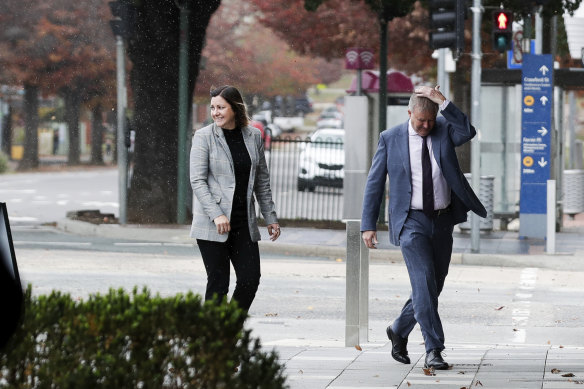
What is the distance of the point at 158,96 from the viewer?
2050 cm

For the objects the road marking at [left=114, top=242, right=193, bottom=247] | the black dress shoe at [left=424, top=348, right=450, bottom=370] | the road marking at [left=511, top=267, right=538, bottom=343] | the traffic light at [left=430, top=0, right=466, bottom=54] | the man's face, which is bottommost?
the road marking at [left=511, top=267, right=538, bottom=343]

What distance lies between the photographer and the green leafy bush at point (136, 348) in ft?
13.0

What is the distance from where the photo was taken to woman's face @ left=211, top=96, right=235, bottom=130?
6.88 m

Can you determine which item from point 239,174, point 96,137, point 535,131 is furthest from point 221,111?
point 96,137

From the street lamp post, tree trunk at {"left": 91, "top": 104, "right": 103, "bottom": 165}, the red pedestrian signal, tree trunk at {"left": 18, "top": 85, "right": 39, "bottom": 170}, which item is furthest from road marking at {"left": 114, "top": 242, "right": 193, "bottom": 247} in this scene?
tree trunk at {"left": 18, "top": 85, "right": 39, "bottom": 170}

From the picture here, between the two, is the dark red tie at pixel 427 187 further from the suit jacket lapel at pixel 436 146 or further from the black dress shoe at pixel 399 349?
the black dress shoe at pixel 399 349

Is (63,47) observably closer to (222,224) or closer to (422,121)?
(422,121)

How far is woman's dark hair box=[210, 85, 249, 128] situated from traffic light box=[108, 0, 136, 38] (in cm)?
1333

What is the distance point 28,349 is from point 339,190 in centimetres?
2489

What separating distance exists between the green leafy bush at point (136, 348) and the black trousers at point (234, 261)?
278cm

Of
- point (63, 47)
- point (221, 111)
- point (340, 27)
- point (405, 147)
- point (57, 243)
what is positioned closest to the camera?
point (221, 111)

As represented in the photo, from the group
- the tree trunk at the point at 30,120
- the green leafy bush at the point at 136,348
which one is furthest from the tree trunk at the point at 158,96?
the tree trunk at the point at 30,120

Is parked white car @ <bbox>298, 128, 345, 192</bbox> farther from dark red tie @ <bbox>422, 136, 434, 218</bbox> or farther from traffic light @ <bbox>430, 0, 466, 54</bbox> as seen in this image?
dark red tie @ <bbox>422, 136, 434, 218</bbox>

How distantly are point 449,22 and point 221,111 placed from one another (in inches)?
366
